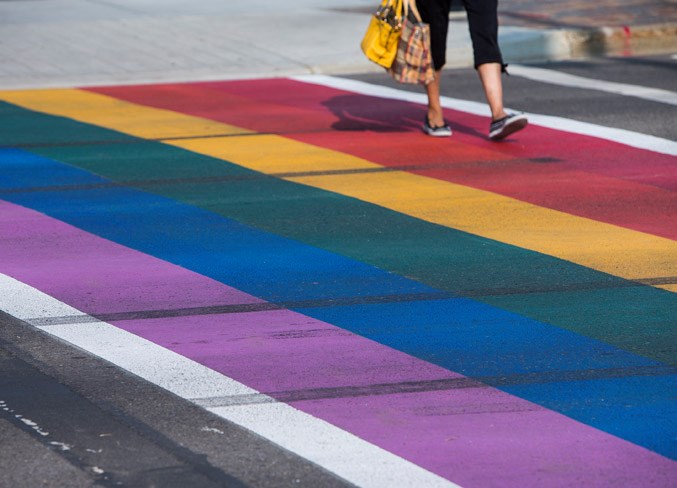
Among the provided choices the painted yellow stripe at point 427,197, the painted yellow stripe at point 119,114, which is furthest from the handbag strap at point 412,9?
the painted yellow stripe at point 119,114

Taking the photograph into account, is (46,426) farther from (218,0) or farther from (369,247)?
(218,0)

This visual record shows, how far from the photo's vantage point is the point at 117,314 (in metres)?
6.19

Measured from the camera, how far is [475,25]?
33.6 feet

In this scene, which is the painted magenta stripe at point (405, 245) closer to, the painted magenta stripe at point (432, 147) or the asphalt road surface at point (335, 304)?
the asphalt road surface at point (335, 304)

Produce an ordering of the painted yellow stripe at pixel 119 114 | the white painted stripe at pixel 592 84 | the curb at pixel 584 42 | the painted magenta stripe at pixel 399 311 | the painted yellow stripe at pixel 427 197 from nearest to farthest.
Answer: the painted magenta stripe at pixel 399 311, the painted yellow stripe at pixel 427 197, the painted yellow stripe at pixel 119 114, the white painted stripe at pixel 592 84, the curb at pixel 584 42

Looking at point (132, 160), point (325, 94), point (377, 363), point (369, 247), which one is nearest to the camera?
point (377, 363)

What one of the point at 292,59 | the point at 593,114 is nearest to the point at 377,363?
the point at 593,114

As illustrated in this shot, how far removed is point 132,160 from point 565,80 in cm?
529

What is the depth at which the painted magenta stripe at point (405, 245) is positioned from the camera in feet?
20.0

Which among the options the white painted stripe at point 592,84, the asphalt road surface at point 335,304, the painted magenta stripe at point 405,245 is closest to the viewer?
the asphalt road surface at point 335,304

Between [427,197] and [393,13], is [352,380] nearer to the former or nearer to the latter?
[427,197]

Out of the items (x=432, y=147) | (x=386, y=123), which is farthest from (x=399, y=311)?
(x=386, y=123)

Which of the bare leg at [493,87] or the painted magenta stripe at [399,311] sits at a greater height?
the bare leg at [493,87]

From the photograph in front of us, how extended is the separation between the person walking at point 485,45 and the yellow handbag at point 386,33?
11.2 inches
